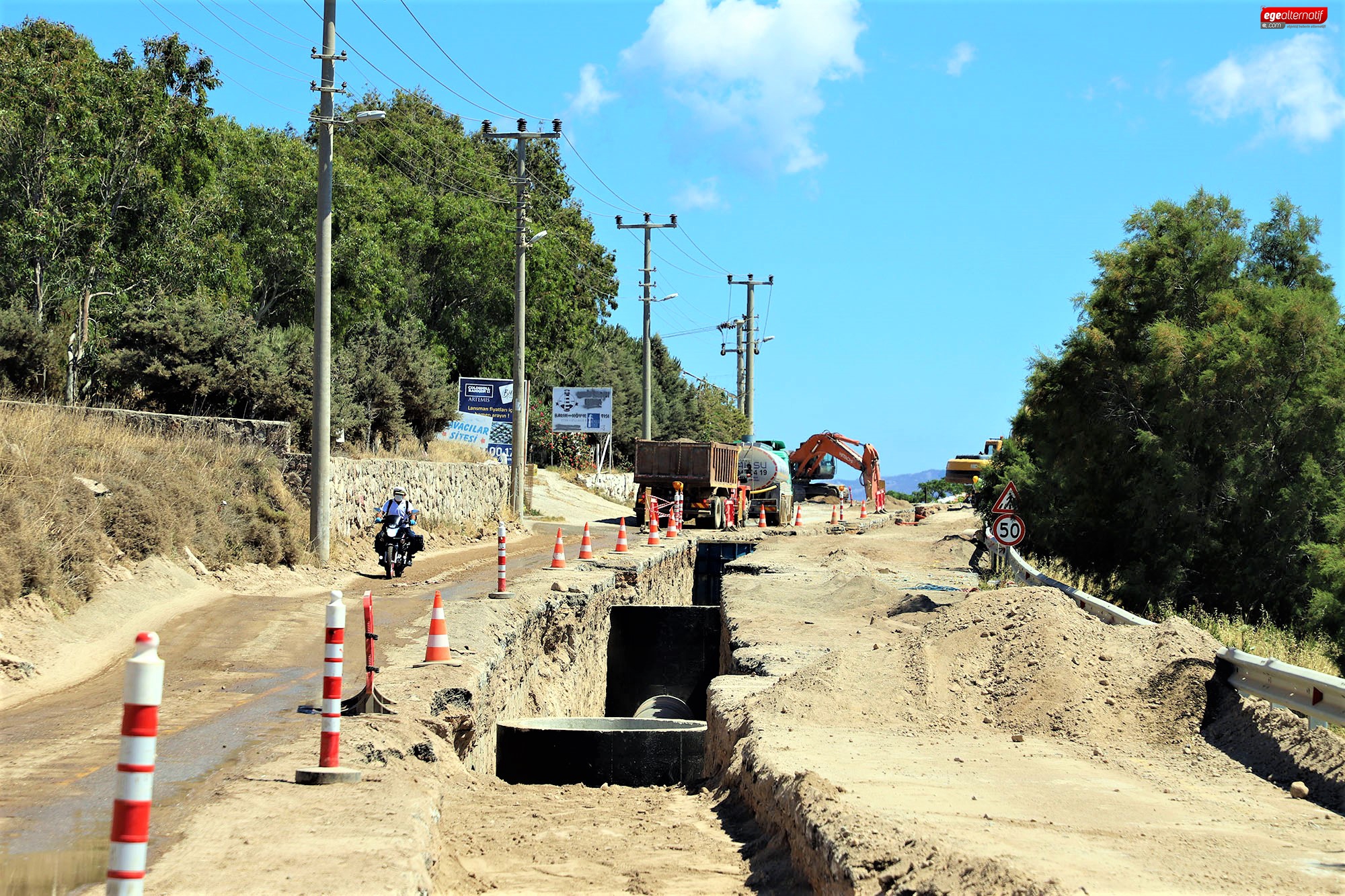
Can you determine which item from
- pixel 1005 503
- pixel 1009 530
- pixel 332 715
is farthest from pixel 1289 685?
pixel 1005 503

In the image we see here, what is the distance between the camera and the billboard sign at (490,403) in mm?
39562

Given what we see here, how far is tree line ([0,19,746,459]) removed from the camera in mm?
23172

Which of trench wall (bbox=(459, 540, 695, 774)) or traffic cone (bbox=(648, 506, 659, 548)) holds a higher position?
traffic cone (bbox=(648, 506, 659, 548))

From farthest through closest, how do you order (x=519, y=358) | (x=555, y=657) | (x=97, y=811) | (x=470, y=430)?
1. (x=470, y=430)
2. (x=519, y=358)
3. (x=555, y=657)
4. (x=97, y=811)

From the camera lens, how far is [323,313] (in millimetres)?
19016

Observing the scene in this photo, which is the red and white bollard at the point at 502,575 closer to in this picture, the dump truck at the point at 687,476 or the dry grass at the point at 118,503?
the dry grass at the point at 118,503

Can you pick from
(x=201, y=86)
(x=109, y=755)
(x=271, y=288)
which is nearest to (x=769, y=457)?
(x=271, y=288)

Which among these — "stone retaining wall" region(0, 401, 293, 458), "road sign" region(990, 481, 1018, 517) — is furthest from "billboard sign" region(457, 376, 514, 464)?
"road sign" region(990, 481, 1018, 517)

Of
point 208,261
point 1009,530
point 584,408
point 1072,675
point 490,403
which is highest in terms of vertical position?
point 208,261

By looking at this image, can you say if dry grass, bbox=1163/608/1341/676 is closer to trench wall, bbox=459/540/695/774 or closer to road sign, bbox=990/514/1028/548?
road sign, bbox=990/514/1028/548

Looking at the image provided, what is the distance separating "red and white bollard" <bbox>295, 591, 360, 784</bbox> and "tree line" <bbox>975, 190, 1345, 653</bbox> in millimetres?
14332

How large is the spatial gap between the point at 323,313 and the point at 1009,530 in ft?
37.2

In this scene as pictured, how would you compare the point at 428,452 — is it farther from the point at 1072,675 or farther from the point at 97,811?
the point at 97,811

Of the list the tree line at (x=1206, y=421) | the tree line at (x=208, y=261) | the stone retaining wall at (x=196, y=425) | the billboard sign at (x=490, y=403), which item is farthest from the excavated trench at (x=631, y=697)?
the billboard sign at (x=490, y=403)
